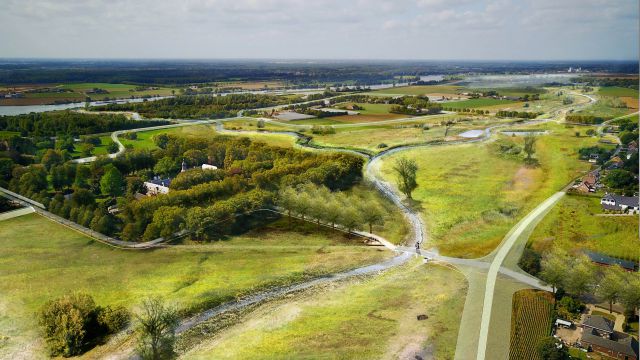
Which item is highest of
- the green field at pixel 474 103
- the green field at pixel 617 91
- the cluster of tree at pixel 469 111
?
the green field at pixel 617 91

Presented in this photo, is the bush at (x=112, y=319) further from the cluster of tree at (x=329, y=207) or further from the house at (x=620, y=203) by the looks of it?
the house at (x=620, y=203)

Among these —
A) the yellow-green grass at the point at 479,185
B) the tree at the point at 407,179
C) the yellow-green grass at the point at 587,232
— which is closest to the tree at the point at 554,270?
the yellow-green grass at the point at 587,232

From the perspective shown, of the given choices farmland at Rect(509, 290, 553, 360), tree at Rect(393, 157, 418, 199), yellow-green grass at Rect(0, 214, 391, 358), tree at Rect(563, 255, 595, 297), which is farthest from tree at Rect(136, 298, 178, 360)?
tree at Rect(393, 157, 418, 199)

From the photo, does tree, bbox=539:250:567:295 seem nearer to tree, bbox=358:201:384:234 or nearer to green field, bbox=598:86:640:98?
tree, bbox=358:201:384:234

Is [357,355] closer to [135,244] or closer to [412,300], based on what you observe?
[412,300]

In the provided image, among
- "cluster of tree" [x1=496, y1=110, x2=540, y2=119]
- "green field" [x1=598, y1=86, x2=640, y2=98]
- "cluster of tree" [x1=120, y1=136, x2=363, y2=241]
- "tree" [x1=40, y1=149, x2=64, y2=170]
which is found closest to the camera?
"cluster of tree" [x1=120, y1=136, x2=363, y2=241]

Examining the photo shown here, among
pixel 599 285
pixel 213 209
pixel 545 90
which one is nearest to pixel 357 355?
pixel 599 285
